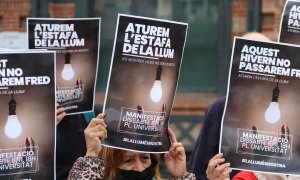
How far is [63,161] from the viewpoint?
5.46 meters

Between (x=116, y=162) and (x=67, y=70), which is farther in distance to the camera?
(x=67, y=70)

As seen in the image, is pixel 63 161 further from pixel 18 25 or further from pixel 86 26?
pixel 18 25

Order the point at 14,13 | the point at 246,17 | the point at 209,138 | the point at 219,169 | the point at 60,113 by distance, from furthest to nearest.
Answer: the point at 14,13 < the point at 246,17 < the point at 209,138 < the point at 60,113 < the point at 219,169

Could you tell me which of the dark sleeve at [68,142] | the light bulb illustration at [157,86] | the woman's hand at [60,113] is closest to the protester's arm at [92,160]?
the light bulb illustration at [157,86]

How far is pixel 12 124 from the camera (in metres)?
4.50

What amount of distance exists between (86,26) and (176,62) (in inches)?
31.4

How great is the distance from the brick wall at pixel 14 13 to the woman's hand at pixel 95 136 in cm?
578

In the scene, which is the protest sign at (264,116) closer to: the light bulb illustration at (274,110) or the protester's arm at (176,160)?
the light bulb illustration at (274,110)

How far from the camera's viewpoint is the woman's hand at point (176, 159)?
4586 mm

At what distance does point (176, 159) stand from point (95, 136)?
44cm

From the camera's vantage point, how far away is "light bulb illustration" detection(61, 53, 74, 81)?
16.8 ft

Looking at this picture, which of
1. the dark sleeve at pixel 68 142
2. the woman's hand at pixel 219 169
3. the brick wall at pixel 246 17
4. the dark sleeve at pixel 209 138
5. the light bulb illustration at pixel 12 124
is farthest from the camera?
the brick wall at pixel 246 17

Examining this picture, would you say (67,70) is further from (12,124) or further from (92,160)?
(92,160)

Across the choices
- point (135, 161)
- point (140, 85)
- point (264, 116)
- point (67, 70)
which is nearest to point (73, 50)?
point (67, 70)
